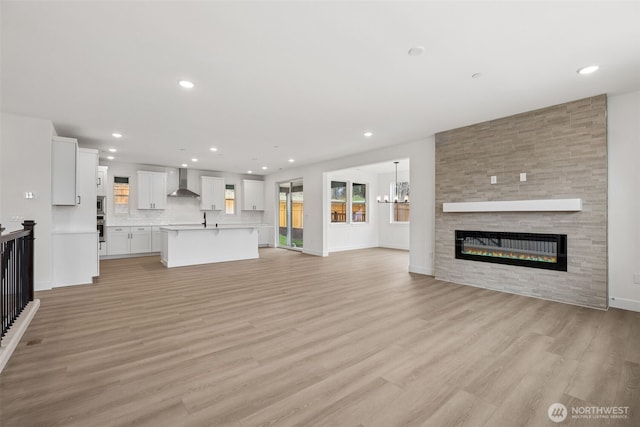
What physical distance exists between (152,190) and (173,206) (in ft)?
2.75

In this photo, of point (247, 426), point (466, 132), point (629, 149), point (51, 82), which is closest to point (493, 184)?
point (466, 132)

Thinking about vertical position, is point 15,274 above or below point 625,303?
above

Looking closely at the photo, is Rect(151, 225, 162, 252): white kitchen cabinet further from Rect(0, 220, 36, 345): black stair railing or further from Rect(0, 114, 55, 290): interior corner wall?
Rect(0, 220, 36, 345): black stair railing

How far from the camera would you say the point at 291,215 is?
1012 cm

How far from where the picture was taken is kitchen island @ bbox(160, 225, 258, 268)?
22.1ft

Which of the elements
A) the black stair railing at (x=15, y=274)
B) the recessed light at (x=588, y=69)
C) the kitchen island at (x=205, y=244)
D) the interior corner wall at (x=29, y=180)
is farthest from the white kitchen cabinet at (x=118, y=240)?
the recessed light at (x=588, y=69)

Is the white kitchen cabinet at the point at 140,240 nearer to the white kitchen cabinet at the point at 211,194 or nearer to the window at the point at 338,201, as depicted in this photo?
the white kitchen cabinet at the point at 211,194

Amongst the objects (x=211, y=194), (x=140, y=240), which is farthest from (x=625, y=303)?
(x=140, y=240)

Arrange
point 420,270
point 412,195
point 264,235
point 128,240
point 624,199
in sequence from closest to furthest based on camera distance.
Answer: point 624,199 < point 420,270 < point 412,195 < point 128,240 < point 264,235

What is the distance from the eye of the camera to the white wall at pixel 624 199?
359cm

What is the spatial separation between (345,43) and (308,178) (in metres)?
6.49

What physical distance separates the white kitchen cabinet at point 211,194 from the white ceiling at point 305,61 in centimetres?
469

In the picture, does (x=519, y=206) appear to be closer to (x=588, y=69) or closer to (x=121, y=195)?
(x=588, y=69)

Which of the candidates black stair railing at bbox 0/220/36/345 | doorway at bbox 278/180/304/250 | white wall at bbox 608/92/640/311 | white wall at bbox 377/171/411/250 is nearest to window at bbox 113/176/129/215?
doorway at bbox 278/180/304/250
